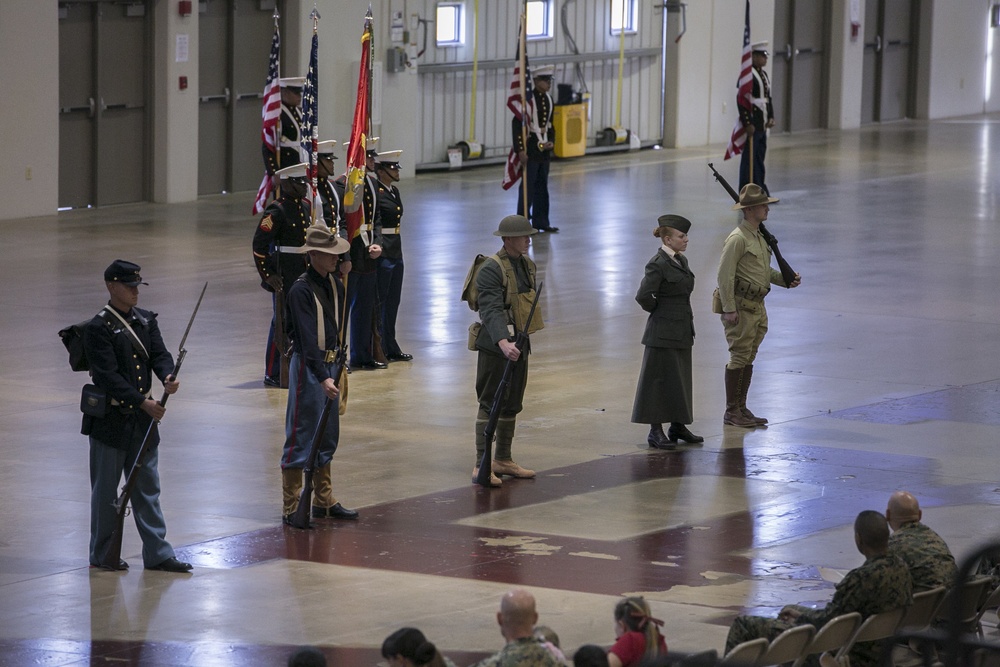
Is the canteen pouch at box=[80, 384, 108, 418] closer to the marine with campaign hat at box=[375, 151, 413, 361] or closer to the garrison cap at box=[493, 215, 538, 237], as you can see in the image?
the garrison cap at box=[493, 215, 538, 237]

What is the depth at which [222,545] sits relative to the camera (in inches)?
401

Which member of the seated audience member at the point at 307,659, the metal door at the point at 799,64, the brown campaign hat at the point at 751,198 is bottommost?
the seated audience member at the point at 307,659

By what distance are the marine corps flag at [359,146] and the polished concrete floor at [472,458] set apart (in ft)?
Result: 4.77

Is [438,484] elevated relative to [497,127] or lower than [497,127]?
lower

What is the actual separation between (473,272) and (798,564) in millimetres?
3213

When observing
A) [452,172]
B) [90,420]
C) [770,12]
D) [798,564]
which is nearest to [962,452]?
[798,564]

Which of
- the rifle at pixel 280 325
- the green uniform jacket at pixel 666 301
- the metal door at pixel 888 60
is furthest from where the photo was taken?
the metal door at pixel 888 60

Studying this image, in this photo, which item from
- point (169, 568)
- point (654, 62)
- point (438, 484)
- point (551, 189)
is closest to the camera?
point (169, 568)

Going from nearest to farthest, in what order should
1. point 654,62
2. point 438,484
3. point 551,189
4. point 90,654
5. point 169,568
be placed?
point 90,654, point 169,568, point 438,484, point 551,189, point 654,62

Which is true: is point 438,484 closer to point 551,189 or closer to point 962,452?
point 962,452

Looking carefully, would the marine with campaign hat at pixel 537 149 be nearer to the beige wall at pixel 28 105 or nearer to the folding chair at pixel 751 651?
the beige wall at pixel 28 105

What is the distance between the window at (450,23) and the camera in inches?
1265

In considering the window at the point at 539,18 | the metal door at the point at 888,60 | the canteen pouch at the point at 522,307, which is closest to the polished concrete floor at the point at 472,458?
the canteen pouch at the point at 522,307

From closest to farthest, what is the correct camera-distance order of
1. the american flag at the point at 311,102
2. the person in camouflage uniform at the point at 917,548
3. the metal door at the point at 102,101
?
the person in camouflage uniform at the point at 917,548 < the american flag at the point at 311,102 < the metal door at the point at 102,101
